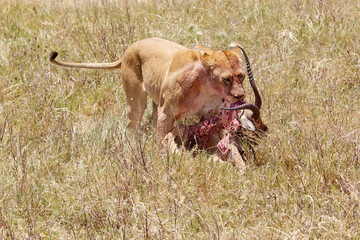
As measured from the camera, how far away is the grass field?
14.5ft

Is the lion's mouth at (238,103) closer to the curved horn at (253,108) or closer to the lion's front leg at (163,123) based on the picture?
the curved horn at (253,108)

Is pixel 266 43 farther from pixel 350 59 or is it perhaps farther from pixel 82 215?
pixel 82 215

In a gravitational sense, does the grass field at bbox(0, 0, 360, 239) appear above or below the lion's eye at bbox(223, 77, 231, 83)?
below

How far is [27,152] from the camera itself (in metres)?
5.62

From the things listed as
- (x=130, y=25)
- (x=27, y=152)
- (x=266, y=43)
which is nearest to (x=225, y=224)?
(x=27, y=152)

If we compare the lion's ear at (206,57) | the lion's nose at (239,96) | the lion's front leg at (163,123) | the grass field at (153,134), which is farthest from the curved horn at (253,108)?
the lion's front leg at (163,123)

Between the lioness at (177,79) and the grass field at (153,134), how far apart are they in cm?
35

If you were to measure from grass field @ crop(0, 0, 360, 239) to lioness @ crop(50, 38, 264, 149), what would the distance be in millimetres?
347

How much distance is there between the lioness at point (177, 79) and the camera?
543cm

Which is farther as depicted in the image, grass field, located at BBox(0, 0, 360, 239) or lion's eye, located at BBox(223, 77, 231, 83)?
lion's eye, located at BBox(223, 77, 231, 83)

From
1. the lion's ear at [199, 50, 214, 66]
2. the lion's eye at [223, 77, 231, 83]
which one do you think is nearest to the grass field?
the lion's eye at [223, 77, 231, 83]

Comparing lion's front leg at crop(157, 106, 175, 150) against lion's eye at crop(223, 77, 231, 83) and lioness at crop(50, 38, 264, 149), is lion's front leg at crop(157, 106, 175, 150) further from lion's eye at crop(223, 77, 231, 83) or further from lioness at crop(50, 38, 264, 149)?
lion's eye at crop(223, 77, 231, 83)

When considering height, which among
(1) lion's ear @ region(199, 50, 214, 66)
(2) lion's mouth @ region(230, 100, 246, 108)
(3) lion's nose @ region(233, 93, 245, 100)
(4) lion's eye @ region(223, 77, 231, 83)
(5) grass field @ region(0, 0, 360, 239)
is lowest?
(5) grass field @ region(0, 0, 360, 239)

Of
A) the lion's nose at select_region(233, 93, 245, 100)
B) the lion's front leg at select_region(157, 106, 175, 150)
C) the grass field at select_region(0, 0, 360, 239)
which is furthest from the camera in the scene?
the lion's front leg at select_region(157, 106, 175, 150)
